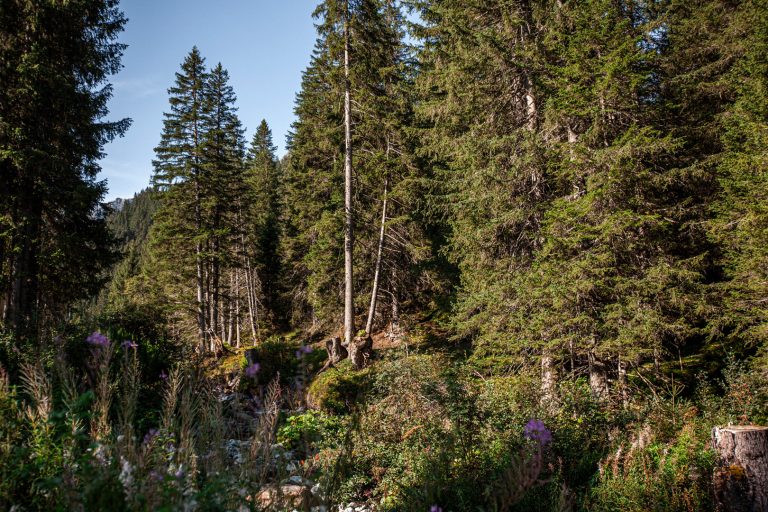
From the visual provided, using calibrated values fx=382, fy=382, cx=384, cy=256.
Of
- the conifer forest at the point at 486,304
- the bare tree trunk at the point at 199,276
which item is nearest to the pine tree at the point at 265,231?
the bare tree trunk at the point at 199,276

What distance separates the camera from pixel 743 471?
3969 millimetres

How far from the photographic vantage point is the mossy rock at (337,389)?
31.4 ft

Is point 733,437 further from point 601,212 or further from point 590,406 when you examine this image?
point 601,212

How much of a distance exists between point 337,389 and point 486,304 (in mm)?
4742

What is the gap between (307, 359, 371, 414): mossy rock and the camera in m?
9.57

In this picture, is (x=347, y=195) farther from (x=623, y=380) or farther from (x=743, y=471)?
(x=743, y=471)

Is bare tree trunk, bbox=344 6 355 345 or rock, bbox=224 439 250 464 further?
bare tree trunk, bbox=344 6 355 345

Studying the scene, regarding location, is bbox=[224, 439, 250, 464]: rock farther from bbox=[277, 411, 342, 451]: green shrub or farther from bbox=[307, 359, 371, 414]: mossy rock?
bbox=[307, 359, 371, 414]: mossy rock

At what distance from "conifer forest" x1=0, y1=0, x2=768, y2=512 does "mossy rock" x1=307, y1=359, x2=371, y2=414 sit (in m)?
0.10

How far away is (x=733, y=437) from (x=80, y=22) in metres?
16.8

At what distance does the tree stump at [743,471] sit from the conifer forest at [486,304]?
18 millimetres

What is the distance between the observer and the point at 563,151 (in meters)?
7.86

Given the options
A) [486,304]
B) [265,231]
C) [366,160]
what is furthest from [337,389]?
[265,231]

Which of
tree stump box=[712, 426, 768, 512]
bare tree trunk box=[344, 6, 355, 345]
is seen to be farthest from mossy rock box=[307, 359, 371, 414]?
tree stump box=[712, 426, 768, 512]
